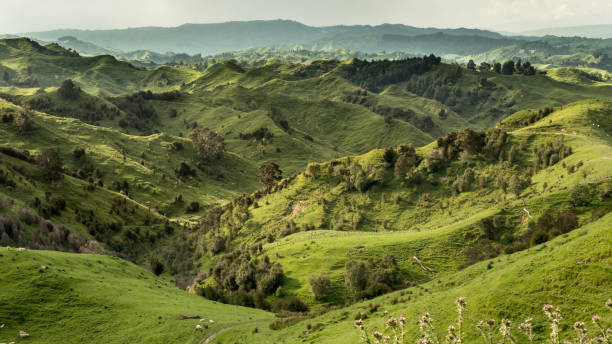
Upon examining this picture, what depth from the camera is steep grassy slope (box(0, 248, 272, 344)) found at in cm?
2445

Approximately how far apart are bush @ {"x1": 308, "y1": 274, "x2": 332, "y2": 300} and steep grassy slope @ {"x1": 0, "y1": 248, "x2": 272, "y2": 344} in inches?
257

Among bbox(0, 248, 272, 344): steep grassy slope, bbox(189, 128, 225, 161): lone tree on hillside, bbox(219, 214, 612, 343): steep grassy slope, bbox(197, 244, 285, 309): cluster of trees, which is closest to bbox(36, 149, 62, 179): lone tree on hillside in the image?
bbox(197, 244, 285, 309): cluster of trees

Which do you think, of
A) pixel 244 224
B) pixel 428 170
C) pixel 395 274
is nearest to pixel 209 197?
pixel 244 224

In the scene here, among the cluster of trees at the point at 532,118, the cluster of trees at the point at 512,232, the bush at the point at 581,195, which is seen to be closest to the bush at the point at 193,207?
the cluster of trees at the point at 512,232

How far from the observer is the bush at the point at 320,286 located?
37.6 metres

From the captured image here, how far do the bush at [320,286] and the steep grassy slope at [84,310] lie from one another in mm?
6516

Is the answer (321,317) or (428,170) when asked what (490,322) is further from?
(428,170)

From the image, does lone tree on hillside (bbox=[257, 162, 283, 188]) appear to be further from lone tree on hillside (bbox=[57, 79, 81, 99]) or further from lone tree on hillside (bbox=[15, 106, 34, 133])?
lone tree on hillside (bbox=[57, 79, 81, 99])

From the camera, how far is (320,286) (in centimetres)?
3766

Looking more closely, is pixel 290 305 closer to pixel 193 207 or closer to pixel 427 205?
pixel 427 205

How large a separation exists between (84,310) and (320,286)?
2143 cm

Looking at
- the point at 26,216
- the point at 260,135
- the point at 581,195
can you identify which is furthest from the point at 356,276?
the point at 260,135

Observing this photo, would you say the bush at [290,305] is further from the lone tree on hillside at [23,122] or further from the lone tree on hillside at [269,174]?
the lone tree on hillside at [23,122]

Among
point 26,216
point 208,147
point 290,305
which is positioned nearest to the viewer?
point 290,305
